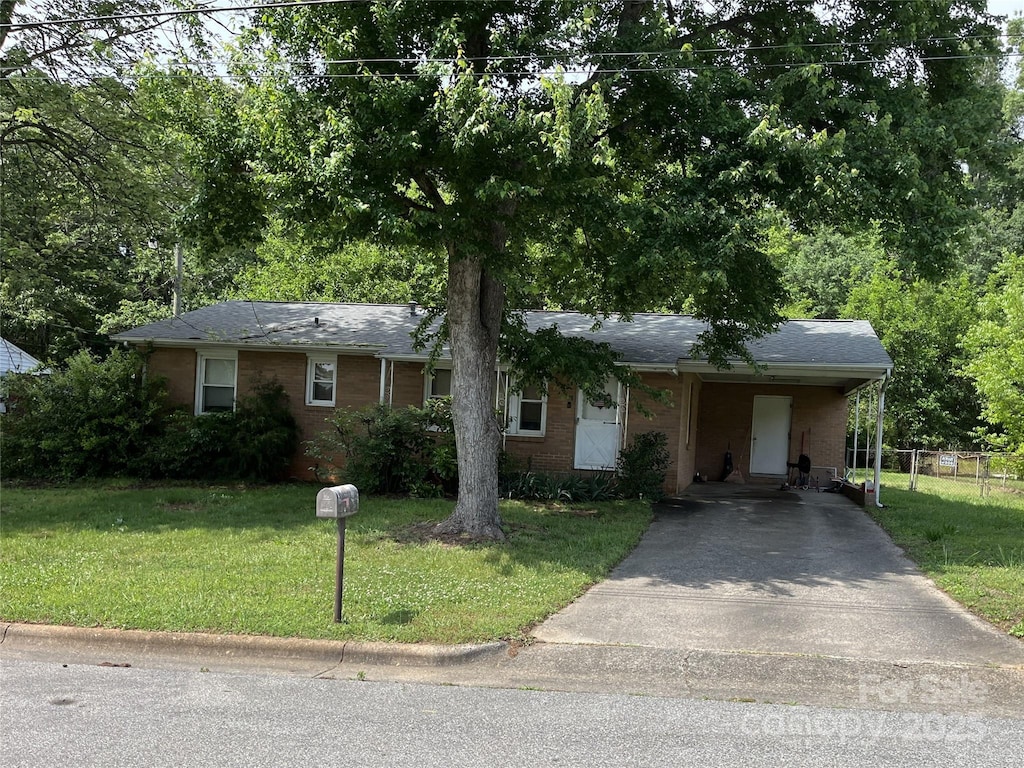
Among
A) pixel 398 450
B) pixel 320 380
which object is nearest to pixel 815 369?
pixel 398 450

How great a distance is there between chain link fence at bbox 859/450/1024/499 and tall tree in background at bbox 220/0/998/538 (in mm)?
11663

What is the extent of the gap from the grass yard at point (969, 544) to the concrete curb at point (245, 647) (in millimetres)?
4808

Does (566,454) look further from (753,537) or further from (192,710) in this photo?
(192,710)

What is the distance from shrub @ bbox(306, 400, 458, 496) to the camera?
1528 centimetres

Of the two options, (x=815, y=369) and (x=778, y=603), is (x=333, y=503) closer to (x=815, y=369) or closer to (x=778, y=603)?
(x=778, y=603)

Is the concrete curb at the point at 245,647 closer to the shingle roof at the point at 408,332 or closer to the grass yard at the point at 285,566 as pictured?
the grass yard at the point at 285,566

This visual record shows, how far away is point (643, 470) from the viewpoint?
1570 centimetres

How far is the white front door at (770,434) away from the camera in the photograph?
72.4 feet

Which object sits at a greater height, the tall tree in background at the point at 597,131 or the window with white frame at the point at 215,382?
the tall tree in background at the point at 597,131

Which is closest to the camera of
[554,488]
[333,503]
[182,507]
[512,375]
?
[333,503]

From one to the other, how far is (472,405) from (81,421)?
1000cm

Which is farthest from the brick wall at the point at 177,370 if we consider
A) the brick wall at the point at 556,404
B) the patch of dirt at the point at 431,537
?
the patch of dirt at the point at 431,537

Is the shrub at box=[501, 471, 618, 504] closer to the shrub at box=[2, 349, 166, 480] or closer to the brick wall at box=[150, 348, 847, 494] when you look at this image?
the brick wall at box=[150, 348, 847, 494]

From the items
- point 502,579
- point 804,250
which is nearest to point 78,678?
point 502,579
